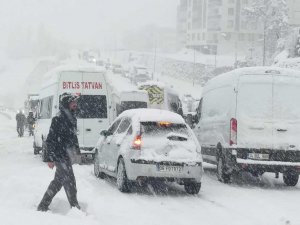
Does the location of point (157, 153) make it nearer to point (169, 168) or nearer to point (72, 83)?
point (169, 168)

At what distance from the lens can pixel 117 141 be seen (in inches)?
523

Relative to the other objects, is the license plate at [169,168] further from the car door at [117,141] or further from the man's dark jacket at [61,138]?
the man's dark jacket at [61,138]

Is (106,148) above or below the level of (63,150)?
below

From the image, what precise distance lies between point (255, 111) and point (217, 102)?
6.17ft

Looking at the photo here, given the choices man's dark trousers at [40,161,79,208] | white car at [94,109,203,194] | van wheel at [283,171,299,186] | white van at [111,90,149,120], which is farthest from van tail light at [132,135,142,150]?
white van at [111,90,149,120]

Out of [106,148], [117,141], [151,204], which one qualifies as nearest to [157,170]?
[151,204]

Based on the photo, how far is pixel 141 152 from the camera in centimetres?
1224

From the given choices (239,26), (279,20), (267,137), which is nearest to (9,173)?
(267,137)

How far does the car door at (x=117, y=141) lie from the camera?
13.1m

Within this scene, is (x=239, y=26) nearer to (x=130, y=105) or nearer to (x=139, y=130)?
(x=130, y=105)

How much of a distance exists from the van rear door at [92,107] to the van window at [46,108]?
4.07 ft

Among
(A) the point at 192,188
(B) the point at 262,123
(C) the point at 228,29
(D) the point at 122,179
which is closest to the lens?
(D) the point at 122,179

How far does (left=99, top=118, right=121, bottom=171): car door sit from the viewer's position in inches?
555

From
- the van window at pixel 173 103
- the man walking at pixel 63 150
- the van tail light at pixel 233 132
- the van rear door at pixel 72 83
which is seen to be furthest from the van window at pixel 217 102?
the van window at pixel 173 103
